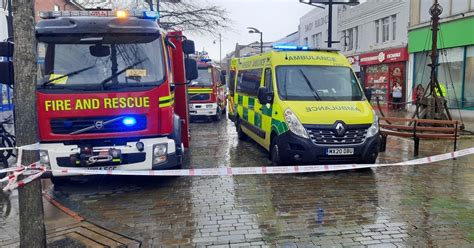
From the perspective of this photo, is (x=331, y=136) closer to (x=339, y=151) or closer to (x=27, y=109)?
(x=339, y=151)

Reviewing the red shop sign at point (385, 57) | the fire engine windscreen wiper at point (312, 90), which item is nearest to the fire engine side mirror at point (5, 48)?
the fire engine windscreen wiper at point (312, 90)

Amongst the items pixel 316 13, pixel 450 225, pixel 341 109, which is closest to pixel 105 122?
pixel 341 109

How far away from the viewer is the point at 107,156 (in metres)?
6.04

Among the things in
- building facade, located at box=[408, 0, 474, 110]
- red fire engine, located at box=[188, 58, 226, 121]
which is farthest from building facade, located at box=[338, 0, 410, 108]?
red fire engine, located at box=[188, 58, 226, 121]

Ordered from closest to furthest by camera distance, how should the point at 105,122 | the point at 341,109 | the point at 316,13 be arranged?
the point at 105,122 < the point at 341,109 < the point at 316,13

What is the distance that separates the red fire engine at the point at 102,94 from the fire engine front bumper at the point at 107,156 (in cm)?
1

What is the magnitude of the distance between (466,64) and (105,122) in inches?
668

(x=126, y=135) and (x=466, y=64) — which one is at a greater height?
(x=466, y=64)

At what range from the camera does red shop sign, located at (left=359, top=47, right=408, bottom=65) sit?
22.6 m

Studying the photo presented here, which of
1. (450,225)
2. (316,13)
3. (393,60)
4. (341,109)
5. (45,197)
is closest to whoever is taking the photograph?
(450,225)

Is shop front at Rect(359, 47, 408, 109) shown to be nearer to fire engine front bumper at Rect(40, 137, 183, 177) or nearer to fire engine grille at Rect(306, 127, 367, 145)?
fire engine grille at Rect(306, 127, 367, 145)

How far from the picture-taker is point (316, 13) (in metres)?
34.5

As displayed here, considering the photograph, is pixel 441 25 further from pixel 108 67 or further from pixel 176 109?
pixel 108 67

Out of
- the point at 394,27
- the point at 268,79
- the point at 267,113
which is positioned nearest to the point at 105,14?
the point at 268,79
